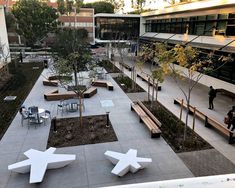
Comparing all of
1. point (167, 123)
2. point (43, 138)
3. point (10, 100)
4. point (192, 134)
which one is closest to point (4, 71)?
point (10, 100)

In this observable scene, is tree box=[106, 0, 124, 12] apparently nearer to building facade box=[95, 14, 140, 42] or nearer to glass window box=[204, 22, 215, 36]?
building facade box=[95, 14, 140, 42]

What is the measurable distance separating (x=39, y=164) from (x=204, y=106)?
35.4 feet

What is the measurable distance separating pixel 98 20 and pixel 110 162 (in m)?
33.3

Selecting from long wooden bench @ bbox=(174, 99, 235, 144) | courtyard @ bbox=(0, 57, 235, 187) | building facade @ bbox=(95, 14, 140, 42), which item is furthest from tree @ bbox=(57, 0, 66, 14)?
long wooden bench @ bbox=(174, 99, 235, 144)

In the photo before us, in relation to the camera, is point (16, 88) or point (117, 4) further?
point (117, 4)

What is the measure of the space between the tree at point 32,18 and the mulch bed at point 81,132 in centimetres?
3918

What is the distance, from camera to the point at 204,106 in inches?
572

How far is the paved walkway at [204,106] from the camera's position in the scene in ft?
31.5

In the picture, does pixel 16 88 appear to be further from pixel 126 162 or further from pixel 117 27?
pixel 117 27

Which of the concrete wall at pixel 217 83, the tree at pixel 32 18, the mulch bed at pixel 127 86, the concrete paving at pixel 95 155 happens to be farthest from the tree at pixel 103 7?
the concrete paving at pixel 95 155

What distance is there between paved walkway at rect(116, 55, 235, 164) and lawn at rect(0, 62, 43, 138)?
26.1 ft

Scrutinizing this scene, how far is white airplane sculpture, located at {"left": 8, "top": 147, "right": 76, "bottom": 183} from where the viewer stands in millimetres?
7207

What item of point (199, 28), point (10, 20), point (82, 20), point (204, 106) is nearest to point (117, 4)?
point (82, 20)

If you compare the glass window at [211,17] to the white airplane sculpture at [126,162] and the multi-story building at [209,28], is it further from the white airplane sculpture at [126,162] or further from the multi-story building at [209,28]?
the white airplane sculpture at [126,162]
